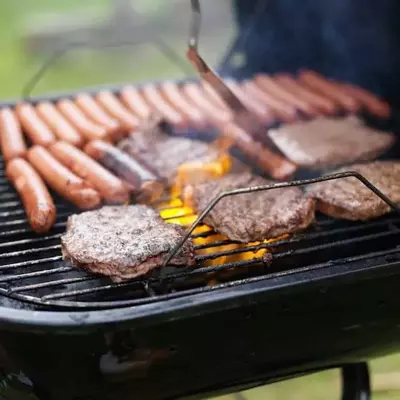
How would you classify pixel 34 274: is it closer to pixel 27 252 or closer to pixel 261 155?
pixel 27 252

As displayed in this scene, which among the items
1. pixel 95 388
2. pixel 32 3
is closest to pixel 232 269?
pixel 95 388

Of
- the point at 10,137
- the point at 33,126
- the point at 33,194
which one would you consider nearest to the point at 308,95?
the point at 33,126

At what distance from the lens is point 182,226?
7.20 feet

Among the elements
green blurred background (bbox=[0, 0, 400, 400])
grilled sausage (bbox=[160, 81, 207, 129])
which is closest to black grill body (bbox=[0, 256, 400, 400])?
grilled sausage (bbox=[160, 81, 207, 129])

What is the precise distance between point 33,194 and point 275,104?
1375 mm

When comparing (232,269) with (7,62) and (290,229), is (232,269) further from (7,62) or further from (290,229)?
(7,62)

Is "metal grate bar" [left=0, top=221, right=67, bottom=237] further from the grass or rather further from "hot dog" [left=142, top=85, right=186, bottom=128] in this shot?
the grass

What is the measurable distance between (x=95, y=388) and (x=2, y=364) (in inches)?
10.4

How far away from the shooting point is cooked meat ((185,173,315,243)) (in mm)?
2158

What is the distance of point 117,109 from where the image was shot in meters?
3.20

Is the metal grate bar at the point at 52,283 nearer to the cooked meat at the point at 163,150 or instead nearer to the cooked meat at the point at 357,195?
the cooked meat at the point at 163,150

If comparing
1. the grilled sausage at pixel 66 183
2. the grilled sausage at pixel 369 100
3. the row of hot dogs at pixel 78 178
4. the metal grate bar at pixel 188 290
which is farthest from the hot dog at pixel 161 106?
the metal grate bar at pixel 188 290

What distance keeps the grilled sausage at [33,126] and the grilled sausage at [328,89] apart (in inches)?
55.9

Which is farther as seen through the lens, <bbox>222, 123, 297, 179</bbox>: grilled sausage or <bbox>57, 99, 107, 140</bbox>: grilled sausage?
<bbox>57, 99, 107, 140</bbox>: grilled sausage
